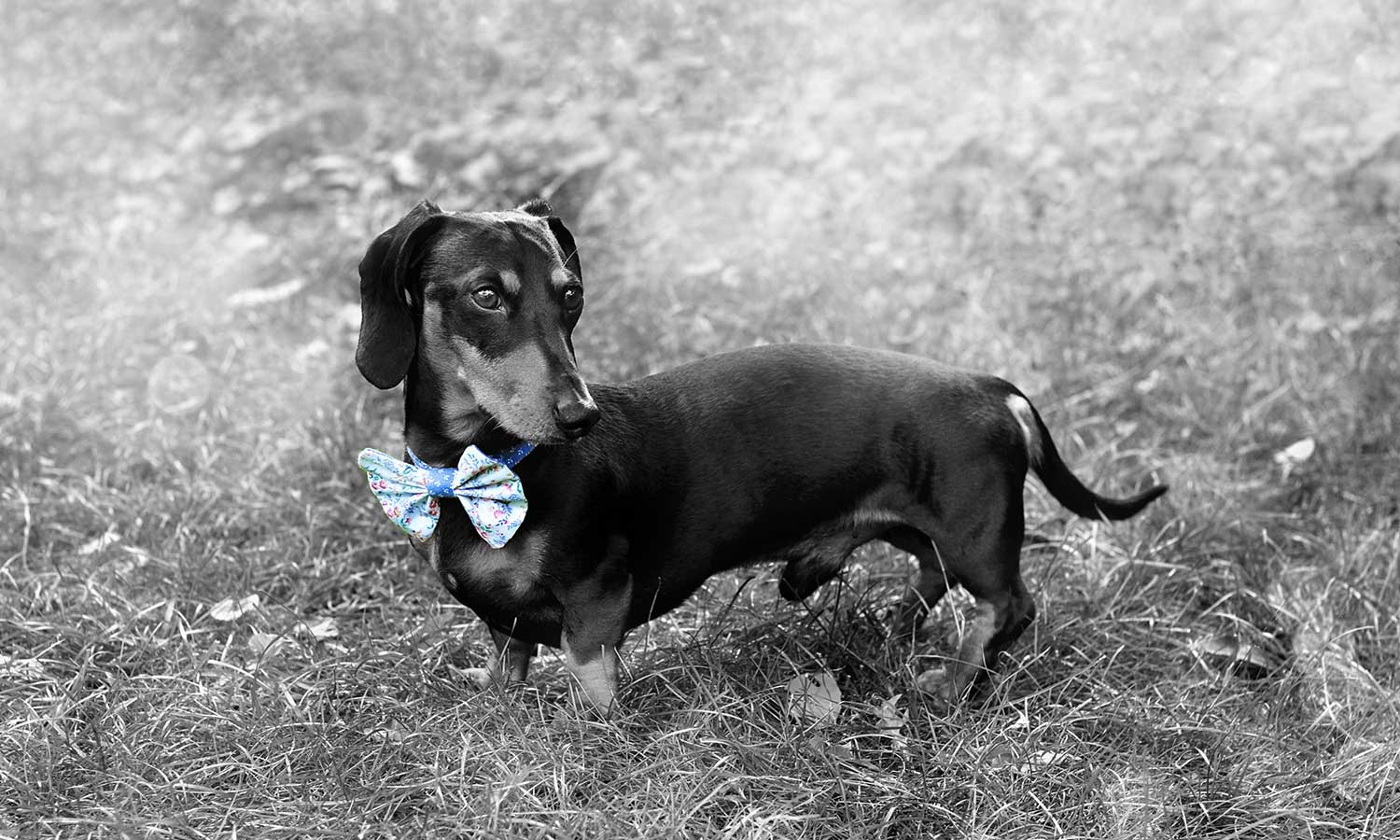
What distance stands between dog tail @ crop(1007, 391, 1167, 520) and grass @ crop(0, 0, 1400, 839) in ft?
0.96

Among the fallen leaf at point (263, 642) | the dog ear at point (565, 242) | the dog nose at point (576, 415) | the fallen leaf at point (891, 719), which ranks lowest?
the fallen leaf at point (263, 642)

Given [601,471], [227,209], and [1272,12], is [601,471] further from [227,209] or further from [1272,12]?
[1272,12]

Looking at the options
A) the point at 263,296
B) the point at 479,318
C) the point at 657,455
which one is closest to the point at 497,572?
the point at 657,455

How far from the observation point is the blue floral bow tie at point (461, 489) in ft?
8.71

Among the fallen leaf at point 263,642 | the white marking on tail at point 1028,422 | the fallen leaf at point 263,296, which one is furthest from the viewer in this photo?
the fallen leaf at point 263,296

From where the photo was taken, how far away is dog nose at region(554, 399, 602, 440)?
96.1 inches

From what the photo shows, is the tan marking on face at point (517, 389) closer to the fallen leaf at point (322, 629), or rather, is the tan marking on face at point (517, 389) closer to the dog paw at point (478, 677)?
the dog paw at point (478, 677)

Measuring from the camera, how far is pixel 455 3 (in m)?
8.52

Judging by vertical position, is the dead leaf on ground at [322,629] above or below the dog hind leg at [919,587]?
below

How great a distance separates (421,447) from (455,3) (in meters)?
6.40

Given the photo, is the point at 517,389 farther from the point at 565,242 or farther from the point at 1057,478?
the point at 1057,478

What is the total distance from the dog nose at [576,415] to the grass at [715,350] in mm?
730

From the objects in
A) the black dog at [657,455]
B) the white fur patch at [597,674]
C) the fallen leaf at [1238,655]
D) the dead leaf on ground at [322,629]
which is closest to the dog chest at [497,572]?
the black dog at [657,455]

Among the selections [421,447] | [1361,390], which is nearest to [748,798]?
[421,447]
